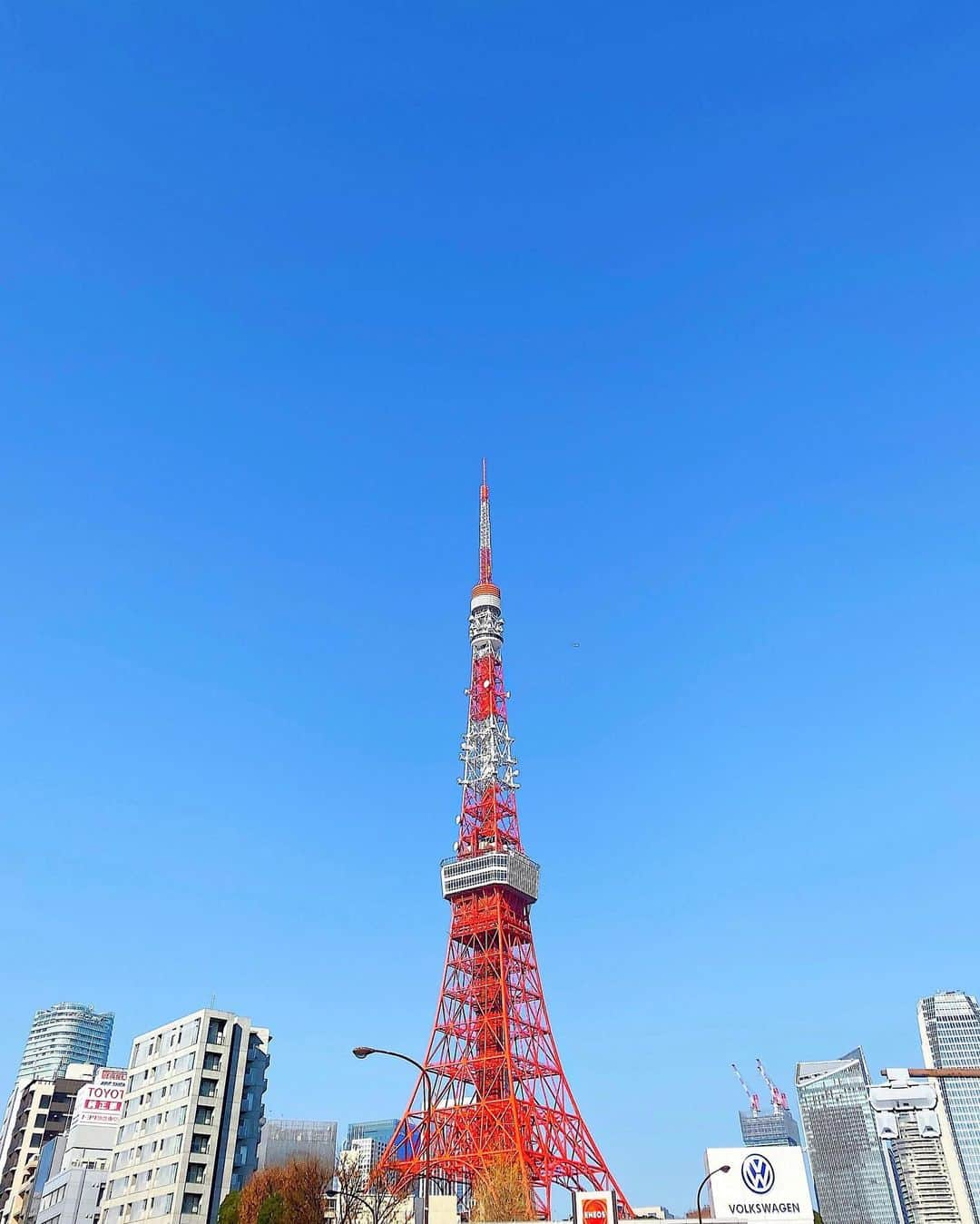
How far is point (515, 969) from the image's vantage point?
243ft

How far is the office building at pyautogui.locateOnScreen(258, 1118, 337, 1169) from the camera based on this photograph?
3383 inches

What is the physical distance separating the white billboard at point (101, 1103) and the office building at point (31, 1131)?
19.7m

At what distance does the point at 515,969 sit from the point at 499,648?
89.3ft

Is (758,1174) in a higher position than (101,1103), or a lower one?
lower

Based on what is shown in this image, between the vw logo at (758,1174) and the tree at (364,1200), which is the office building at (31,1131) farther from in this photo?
the vw logo at (758,1174)

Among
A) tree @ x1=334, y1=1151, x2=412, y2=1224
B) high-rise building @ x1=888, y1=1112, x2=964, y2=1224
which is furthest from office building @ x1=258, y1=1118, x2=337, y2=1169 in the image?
high-rise building @ x1=888, y1=1112, x2=964, y2=1224

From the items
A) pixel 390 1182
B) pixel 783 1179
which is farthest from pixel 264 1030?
pixel 783 1179

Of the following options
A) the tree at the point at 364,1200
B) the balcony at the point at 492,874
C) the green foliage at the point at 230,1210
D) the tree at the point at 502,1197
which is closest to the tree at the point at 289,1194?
the green foliage at the point at 230,1210

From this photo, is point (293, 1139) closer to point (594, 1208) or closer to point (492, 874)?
point (492, 874)

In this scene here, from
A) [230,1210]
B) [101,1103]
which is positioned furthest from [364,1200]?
[101,1103]

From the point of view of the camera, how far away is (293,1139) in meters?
89.4

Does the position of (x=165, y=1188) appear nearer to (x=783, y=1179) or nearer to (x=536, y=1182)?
(x=536, y=1182)

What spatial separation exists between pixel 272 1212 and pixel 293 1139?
50686 millimetres

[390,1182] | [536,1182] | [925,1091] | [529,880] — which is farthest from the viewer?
[529,880]
